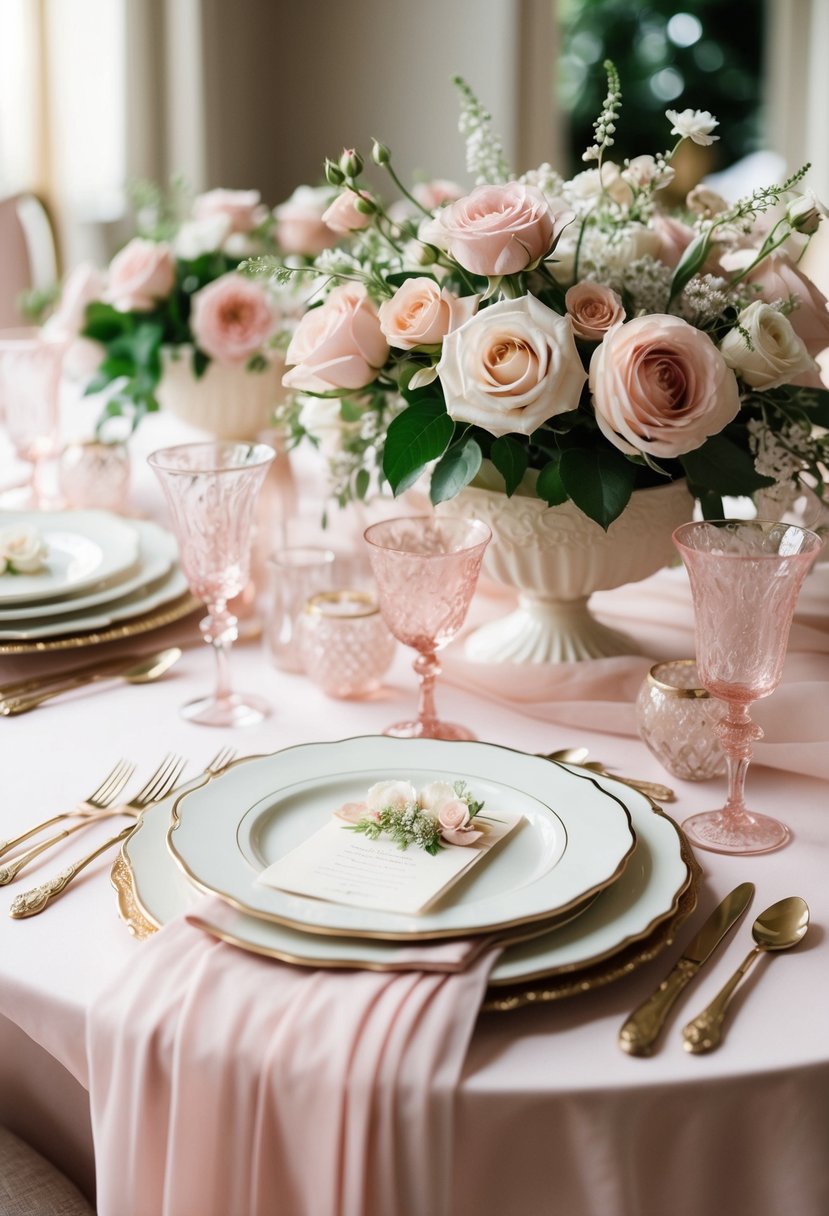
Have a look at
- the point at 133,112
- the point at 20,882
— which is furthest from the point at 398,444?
the point at 133,112

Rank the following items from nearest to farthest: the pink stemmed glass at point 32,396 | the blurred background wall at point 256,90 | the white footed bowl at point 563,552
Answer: the white footed bowl at point 563,552 → the pink stemmed glass at point 32,396 → the blurred background wall at point 256,90

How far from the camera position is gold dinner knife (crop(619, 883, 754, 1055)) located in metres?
0.69

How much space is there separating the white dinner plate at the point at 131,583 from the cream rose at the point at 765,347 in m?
0.70

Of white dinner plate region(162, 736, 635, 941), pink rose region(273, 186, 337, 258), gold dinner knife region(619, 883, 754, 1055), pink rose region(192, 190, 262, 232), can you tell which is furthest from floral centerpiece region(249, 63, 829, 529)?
pink rose region(273, 186, 337, 258)

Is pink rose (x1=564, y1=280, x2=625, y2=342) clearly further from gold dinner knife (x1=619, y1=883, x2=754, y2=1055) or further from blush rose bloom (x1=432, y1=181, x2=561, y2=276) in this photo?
gold dinner knife (x1=619, y1=883, x2=754, y2=1055)

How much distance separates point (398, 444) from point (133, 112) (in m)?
4.34

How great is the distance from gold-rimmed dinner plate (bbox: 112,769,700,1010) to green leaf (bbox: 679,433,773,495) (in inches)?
14.7

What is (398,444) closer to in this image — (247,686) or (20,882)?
(247,686)

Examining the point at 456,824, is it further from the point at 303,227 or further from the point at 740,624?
the point at 303,227

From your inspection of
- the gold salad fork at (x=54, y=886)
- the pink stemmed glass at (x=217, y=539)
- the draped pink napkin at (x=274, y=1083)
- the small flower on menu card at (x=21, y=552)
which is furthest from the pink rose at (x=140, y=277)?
the draped pink napkin at (x=274, y=1083)

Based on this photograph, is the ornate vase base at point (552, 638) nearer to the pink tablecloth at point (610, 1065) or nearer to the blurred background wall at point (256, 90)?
the pink tablecloth at point (610, 1065)

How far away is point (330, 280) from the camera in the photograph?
121 centimetres

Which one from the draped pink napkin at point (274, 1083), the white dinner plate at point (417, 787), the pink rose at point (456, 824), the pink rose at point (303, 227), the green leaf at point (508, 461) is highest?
the pink rose at point (303, 227)

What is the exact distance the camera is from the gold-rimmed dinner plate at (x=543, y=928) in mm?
725
